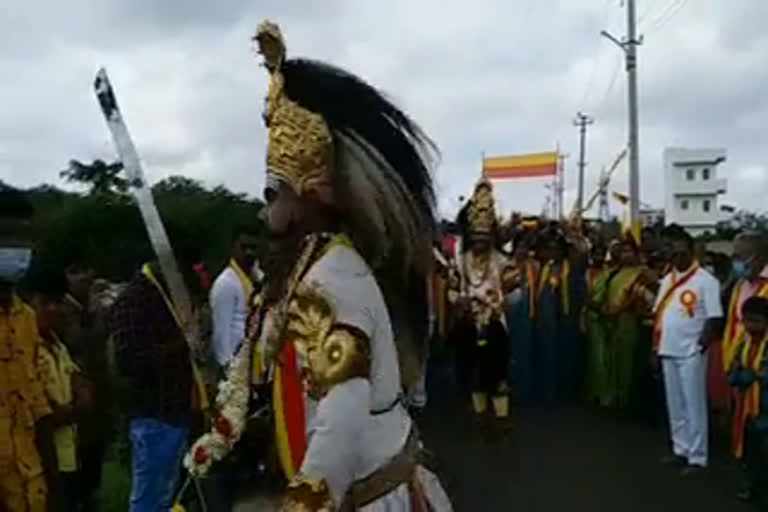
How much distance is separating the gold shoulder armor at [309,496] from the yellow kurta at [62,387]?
3.00 metres

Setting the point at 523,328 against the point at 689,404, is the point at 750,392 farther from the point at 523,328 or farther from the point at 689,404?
the point at 523,328

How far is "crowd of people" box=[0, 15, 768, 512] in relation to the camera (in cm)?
305

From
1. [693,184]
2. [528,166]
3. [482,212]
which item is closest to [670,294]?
[482,212]

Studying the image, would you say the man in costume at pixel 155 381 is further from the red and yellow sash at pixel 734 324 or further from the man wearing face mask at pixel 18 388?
the red and yellow sash at pixel 734 324

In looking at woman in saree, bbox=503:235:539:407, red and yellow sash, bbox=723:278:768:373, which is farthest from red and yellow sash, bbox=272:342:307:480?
Answer: woman in saree, bbox=503:235:539:407

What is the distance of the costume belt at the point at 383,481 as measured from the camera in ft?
9.90

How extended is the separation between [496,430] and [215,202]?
48.7 ft

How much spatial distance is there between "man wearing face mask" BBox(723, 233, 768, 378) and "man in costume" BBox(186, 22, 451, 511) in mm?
6187

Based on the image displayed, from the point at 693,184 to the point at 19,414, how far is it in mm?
104239

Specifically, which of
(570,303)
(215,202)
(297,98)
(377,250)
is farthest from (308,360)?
(215,202)

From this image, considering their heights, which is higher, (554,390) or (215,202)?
(215,202)

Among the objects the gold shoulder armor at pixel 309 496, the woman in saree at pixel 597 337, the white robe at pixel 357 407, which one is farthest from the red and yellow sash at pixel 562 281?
the gold shoulder armor at pixel 309 496

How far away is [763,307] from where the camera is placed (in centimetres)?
809

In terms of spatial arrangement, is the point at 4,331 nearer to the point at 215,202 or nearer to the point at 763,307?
the point at 763,307
